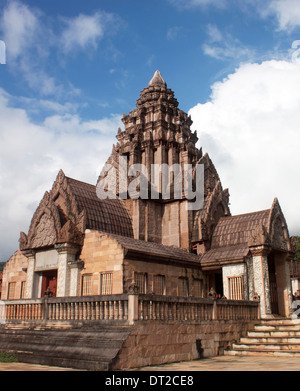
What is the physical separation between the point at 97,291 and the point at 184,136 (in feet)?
56.6

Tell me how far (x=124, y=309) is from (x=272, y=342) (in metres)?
Answer: 7.59

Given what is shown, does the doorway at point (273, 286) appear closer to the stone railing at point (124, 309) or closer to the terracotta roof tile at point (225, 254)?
the terracotta roof tile at point (225, 254)

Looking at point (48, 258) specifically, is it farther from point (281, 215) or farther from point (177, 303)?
point (281, 215)

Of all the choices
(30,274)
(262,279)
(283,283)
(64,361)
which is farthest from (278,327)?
(30,274)

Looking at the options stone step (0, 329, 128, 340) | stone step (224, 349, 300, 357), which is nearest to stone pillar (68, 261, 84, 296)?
stone step (0, 329, 128, 340)

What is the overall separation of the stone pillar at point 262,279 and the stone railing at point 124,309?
2.39 meters

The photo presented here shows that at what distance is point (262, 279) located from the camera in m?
22.1

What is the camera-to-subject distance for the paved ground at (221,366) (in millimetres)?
12242

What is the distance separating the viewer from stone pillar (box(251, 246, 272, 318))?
2169 centimetres

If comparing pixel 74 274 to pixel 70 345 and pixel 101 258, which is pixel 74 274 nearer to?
pixel 101 258

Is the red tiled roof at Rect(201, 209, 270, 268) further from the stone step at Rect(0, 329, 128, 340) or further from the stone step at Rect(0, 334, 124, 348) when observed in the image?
the stone step at Rect(0, 334, 124, 348)

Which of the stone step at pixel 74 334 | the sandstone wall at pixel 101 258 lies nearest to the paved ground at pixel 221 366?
the stone step at pixel 74 334

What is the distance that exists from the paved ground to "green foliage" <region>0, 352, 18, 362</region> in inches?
31.5
